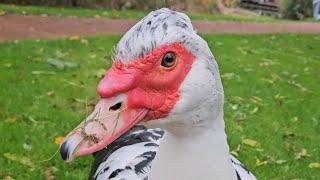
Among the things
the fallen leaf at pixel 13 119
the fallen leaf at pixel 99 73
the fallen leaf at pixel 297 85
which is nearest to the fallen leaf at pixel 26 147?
the fallen leaf at pixel 13 119

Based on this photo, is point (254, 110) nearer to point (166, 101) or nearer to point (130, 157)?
point (130, 157)

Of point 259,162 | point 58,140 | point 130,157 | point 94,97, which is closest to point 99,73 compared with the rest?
point 94,97

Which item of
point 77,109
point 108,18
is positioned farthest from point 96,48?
point 108,18

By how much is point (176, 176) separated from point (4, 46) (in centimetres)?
567

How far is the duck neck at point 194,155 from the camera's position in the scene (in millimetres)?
1872

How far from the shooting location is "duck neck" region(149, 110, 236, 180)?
73.7 inches

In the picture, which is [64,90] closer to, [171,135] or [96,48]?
[96,48]

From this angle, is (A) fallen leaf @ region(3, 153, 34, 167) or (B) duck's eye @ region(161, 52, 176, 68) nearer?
(B) duck's eye @ region(161, 52, 176, 68)

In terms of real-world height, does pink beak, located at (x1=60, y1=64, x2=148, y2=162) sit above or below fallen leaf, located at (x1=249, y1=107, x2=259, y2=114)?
above

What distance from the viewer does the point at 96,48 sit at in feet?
25.1

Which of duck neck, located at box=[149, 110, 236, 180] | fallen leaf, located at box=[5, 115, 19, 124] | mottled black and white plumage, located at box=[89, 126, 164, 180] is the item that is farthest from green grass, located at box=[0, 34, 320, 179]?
Result: duck neck, located at box=[149, 110, 236, 180]

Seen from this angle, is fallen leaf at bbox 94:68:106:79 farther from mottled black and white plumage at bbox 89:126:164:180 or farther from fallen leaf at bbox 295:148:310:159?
mottled black and white plumage at bbox 89:126:164:180

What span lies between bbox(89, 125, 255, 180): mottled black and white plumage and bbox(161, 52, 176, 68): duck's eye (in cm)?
63

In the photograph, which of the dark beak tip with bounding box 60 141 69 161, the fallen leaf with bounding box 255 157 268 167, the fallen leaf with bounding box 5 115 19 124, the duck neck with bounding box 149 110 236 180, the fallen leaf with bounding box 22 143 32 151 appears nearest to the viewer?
the dark beak tip with bounding box 60 141 69 161
